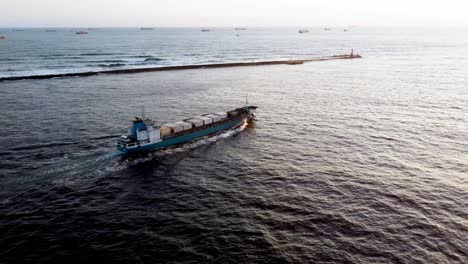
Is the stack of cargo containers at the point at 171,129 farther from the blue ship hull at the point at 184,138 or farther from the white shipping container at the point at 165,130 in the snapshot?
the blue ship hull at the point at 184,138

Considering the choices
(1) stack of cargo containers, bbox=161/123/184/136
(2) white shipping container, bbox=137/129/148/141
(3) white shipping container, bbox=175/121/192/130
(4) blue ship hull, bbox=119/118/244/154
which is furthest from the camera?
(3) white shipping container, bbox=175/121/192/130

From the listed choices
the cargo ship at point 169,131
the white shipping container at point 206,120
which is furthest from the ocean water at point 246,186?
the white shipping container at point 206,120

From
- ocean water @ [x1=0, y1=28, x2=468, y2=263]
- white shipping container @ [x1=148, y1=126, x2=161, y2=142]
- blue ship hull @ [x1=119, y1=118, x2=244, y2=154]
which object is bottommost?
ocean water @ [x1=0, y1=28, x2=468, y2=263]

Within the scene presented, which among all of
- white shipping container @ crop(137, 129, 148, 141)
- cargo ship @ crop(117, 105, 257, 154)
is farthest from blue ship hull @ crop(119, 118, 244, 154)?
white shipping container @ crop(137, 129, 148, 141)

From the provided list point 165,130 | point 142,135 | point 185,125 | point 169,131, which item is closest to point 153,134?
point 142,135

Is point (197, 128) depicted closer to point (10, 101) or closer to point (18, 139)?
point (18, 139)

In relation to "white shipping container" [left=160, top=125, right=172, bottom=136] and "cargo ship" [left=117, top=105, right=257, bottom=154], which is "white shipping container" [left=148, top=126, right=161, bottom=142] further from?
"white shipping container" [left=160, top=125, right=172, bottom=136]

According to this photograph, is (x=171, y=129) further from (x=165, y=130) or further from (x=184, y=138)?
(x=184, y=138)
